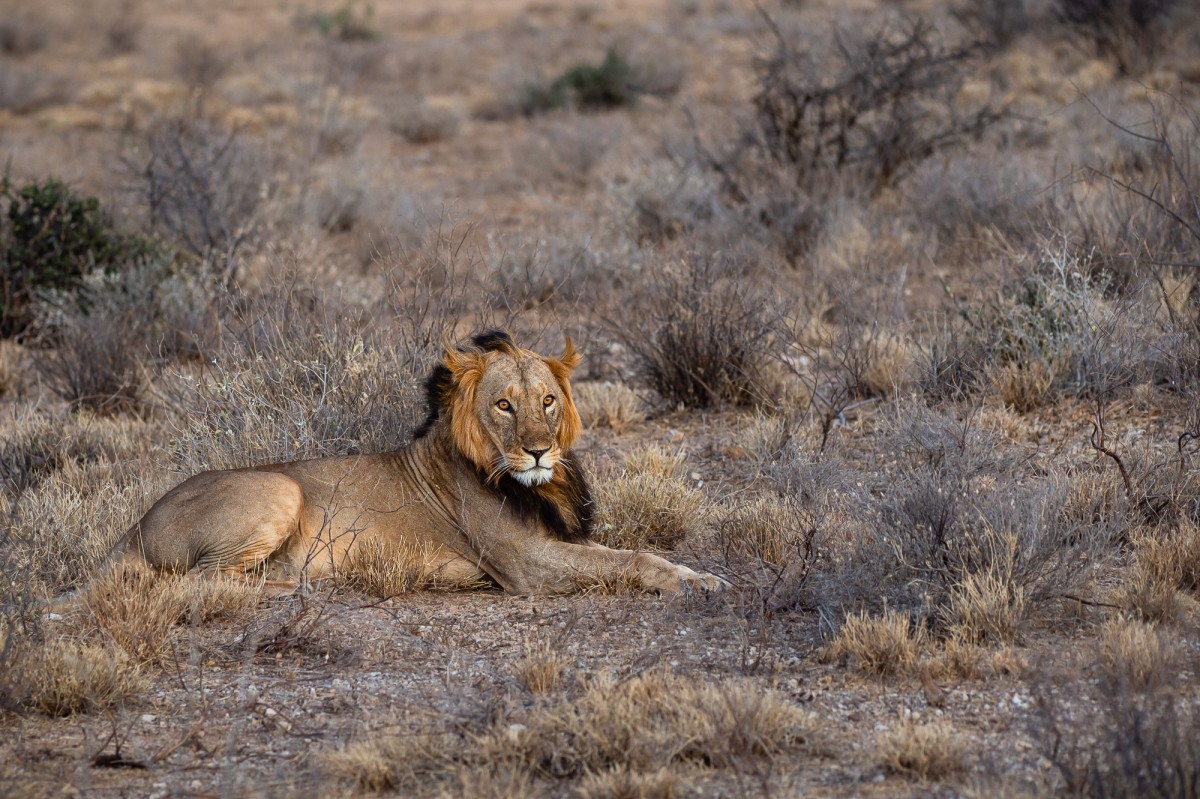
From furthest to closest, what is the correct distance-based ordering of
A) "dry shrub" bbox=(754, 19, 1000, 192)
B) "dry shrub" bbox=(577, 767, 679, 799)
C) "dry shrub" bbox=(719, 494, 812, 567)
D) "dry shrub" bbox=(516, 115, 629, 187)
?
"dry shrub" bbox=(516, 115, 629, 187), "dry shrub" bbox=(754, 19, 1000, 192), "dry shrub" bbox=(719, 494, 812, 567), "dry shrub" bbox=(577, 767, 679, 799)

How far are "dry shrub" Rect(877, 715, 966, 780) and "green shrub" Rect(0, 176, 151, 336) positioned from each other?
29.9 ft

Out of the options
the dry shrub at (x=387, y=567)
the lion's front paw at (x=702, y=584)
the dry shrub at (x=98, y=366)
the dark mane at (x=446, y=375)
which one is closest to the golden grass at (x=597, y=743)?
the lion's front paw at (x=702, y=584)

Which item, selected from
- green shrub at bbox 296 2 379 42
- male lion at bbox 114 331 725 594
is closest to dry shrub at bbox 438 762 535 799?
male lion at bbox 114 331 725 594

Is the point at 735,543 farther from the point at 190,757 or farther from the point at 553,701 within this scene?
the point at 190,757

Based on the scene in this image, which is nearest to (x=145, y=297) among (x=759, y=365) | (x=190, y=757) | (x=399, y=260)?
(x=399, y=260)

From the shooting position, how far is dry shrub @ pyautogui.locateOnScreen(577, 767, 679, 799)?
4207 mm

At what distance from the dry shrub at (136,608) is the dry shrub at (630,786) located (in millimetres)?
2215

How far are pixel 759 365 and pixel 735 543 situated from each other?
278 cm

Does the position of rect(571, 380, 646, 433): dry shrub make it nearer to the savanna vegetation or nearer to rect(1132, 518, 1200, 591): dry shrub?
the savanna vegetation

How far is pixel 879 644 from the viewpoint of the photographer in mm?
5160

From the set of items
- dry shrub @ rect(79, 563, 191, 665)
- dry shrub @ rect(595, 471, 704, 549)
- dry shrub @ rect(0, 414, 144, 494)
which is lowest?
dry shrub @ rect(0, 414, 144, 494)

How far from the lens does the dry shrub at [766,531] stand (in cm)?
652

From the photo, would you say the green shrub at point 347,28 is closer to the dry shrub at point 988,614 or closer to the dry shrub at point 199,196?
the dry shrub at point 199,196

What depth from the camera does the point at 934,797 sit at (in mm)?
4156
